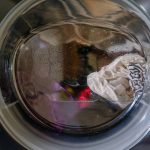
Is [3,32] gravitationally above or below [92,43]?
above

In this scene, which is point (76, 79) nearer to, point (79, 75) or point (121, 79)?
point (79, 75)

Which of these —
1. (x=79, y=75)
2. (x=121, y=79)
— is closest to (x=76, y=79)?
(x=79, y=75)

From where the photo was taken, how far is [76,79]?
0.84 m

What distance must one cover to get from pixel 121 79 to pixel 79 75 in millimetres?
108

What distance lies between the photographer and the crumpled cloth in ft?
2.64

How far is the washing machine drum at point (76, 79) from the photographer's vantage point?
77cm

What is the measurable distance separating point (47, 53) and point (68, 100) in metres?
0.14

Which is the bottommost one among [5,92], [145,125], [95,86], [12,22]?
[145,125]

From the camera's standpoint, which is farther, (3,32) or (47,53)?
(47,53)

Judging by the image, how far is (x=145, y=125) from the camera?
78 cm

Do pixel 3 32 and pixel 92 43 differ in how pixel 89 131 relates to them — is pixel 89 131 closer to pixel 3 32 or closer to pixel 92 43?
pixel 92 43

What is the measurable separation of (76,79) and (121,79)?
0.38 ft

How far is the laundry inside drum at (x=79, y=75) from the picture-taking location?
807 millimetres

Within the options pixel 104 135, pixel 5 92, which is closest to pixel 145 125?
pixel 104 135
